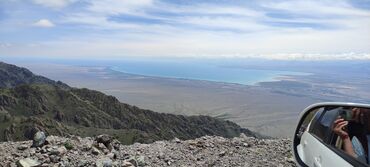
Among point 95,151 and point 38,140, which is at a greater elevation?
point 38,140

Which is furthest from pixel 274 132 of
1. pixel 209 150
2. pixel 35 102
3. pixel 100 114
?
pixel 209 150

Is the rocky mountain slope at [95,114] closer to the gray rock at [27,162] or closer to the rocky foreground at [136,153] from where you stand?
the rocky foreground at [136,153]

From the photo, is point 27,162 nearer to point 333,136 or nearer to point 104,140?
point 104,140

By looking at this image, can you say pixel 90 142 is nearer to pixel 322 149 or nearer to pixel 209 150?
pixel 209 150

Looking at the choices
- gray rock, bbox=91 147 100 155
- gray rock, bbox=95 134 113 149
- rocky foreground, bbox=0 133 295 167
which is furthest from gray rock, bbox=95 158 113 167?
gray rock, bbox=95 134 113 149

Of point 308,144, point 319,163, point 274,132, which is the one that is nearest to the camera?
point 319,163

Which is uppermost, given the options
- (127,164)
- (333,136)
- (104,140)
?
(333,136)

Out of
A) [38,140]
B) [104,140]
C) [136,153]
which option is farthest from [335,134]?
[38,140]
